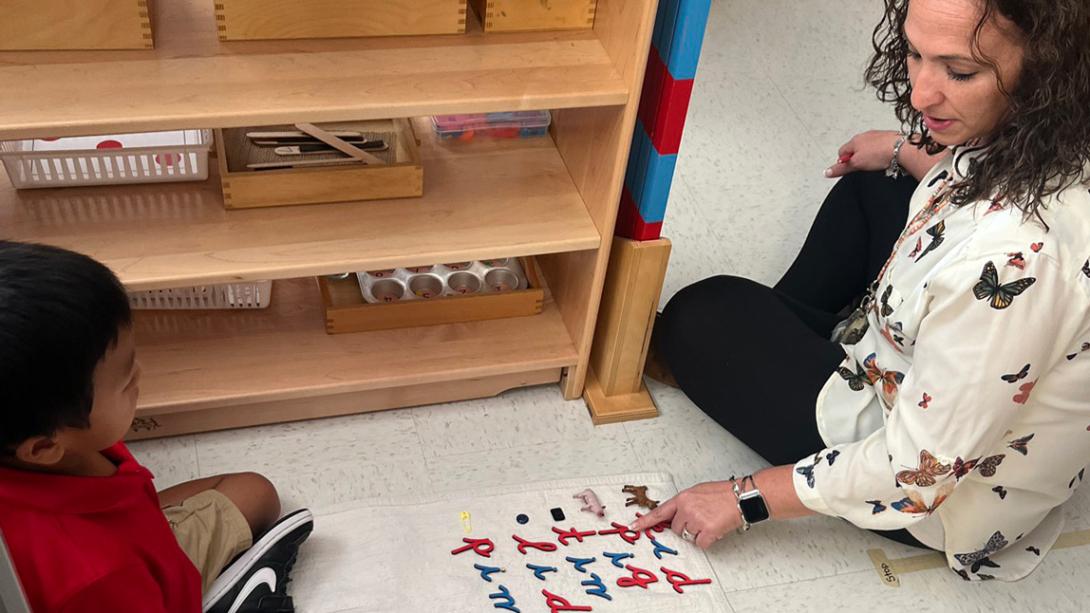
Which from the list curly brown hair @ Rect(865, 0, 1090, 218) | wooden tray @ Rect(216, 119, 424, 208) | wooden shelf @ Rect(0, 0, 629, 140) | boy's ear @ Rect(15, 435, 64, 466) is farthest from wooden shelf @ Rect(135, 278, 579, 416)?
curly brown hair @ Rect(865, 0, 1090, 218)

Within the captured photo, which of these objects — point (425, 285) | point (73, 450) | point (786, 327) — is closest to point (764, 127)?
point (786, 327)

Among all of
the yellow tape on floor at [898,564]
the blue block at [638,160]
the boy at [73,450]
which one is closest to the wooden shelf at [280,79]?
the blue block at [638,160]

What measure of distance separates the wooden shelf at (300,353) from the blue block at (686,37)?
0.55m

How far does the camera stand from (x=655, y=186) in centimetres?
161

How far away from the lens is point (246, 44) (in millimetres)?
1462

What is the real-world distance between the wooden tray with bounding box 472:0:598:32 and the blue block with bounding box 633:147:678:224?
0.22 metres

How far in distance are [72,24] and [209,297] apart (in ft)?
1.74

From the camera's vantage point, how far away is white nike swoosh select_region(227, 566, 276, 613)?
1.44m

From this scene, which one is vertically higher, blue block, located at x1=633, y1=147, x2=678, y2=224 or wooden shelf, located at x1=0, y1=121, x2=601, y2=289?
blue block, located at x1=633, y1=147, x2=678, y2=224

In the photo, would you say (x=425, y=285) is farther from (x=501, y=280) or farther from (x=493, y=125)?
(x=493, y=125)

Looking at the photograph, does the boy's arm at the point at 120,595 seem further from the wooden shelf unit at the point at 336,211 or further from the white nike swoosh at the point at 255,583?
the wooden shelf unit at the point at 336,211

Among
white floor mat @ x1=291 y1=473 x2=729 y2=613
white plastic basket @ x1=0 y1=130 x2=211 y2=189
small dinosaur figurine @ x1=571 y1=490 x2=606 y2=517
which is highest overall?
white plastic basket @ x1=0 y1=130 x2=211 y2=189

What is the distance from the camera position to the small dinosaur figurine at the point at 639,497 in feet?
5.72

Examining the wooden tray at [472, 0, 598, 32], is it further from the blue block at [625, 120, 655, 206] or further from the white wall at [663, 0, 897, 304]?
the white wall at [663, 0, 897, 304]
